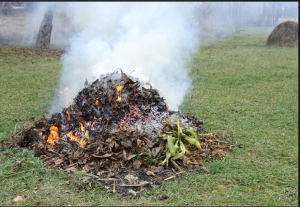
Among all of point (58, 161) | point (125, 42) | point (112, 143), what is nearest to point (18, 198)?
point (58, 161)

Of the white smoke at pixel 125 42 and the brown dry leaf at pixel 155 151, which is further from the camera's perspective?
the white smoke at pixel 125 42

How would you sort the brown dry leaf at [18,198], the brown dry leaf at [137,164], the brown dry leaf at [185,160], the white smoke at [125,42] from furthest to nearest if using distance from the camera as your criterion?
the white smoke at [125,42] → the brown dry leaf at [185,160] → the brown dry leaf at [137,164] → the brown dry leaf at [18,198]

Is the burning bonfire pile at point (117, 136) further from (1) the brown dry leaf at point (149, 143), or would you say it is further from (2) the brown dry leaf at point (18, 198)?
(2) the brown dry leaf at point (18, 198)

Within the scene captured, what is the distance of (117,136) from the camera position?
4246 mm

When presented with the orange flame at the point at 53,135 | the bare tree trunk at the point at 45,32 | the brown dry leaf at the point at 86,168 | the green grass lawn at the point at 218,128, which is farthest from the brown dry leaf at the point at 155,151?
the bare tree trunk at the point at 45,32

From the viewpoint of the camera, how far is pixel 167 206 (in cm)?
315

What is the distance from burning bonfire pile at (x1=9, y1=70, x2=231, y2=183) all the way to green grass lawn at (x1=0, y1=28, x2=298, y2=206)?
0.31 metres

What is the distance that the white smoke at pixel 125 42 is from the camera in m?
5.98

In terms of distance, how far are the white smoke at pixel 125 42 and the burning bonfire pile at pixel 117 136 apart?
0.84 meters

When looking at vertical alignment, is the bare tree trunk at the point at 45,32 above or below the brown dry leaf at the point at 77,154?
above

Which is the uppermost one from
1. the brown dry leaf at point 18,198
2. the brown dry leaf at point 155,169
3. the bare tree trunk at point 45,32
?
the bare tree trunk at point 45,32

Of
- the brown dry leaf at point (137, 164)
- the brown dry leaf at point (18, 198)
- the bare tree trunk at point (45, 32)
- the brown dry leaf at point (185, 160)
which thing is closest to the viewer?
the brown dry leaf at point (18, 198)

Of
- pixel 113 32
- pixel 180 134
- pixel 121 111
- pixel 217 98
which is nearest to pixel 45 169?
pixel 121 111

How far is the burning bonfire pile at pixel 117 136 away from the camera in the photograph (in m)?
4.00
